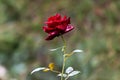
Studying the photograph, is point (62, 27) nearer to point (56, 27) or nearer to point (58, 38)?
point (56, 27)

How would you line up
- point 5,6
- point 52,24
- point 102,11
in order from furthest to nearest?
1. point 5,6
2. point 102,11
3. point 52,24

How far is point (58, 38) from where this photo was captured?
3561 millimetres

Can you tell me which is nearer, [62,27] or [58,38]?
[62,27]

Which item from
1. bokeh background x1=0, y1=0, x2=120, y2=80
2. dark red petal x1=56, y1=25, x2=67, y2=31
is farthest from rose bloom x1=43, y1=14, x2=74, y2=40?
bokeh background x1=0, y1=0, x2=120, y2=80

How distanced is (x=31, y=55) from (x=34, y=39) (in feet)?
0.62

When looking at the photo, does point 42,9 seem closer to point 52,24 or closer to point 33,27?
point 33,27

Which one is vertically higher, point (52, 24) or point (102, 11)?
point (102, 11)

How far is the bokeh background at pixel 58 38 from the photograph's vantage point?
3.32m

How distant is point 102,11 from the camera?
355 centimetres

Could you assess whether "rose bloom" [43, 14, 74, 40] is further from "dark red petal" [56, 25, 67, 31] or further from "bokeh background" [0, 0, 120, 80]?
"bokeh background" [0, 0, 120, 80]

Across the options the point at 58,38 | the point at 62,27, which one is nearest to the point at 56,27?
the point at 62,27

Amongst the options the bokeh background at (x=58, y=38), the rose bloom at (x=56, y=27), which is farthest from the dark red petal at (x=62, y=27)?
the bokeh background at (x=58, y=38)

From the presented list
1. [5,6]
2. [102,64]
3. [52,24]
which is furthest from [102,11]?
[52,24]

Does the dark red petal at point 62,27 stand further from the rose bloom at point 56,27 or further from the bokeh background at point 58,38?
the bokeh background at point 58,38
